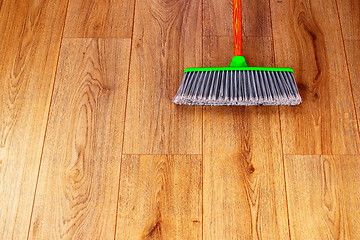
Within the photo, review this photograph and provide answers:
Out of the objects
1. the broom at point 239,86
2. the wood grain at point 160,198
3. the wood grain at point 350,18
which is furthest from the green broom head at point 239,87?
the wood grain at point 350,18

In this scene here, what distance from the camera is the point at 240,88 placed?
1.02 m

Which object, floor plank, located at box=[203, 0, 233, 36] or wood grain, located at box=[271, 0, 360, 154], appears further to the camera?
floor plank, located at box=[203, 0, 233, 36]

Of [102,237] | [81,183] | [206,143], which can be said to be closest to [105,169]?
[81,183]

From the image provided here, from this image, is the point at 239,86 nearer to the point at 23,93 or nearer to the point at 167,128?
the point at 167,128

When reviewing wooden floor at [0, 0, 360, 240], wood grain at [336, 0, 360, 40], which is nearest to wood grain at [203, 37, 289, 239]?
wooden floor at [0, 0, 360, 240]

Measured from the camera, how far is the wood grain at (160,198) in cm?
95

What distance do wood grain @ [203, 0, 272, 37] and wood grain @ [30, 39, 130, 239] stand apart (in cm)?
27

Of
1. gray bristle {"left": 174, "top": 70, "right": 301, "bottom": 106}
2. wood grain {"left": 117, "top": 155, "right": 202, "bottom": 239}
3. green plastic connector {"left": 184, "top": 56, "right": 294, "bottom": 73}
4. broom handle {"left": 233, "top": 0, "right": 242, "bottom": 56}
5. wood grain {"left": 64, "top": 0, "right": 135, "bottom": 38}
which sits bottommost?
wood grain {"left": 117, "top": 155, "right": 202, "bottom": 239}

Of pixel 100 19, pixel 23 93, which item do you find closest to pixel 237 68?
pixel 100 19

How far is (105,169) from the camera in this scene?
1.02 meters

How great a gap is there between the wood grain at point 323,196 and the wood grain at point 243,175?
0.03m

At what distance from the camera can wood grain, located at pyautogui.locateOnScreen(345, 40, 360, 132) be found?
111 cm

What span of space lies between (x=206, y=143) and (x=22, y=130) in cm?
50

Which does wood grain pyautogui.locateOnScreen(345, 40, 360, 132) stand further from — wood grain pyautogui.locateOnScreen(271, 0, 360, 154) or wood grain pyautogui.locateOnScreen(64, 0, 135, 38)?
wood grain pyautogui.locateOnScreen(64, 0, 135, 38)
